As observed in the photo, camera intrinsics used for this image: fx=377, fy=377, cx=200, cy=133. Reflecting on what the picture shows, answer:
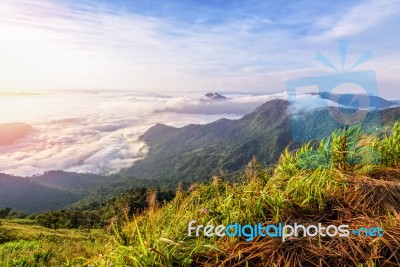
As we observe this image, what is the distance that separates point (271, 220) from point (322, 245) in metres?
0.57

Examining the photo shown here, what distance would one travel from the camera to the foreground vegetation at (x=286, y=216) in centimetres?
332

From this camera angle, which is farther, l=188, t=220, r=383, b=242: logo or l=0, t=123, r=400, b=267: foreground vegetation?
l=188, t=220, r=383, b=242: logo

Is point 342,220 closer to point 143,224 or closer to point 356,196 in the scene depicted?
point 356,196

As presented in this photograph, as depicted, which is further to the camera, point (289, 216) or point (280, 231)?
point (289, 216)

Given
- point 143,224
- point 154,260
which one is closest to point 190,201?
point 143,224

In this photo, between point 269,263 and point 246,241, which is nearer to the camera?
point 269,263

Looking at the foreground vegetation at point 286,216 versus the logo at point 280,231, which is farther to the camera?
the logo at point 280,231

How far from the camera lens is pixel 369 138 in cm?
683

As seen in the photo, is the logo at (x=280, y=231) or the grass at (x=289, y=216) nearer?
the grass at (x=289, y=216)

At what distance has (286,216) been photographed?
12.7 ft

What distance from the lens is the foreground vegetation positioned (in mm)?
3318

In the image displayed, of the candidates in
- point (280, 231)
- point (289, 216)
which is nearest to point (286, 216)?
point (289, 216)

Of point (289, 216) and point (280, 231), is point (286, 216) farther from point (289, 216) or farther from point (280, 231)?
point (280, 231)

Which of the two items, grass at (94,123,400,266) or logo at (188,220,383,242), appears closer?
grass at (94,123,400,266)
